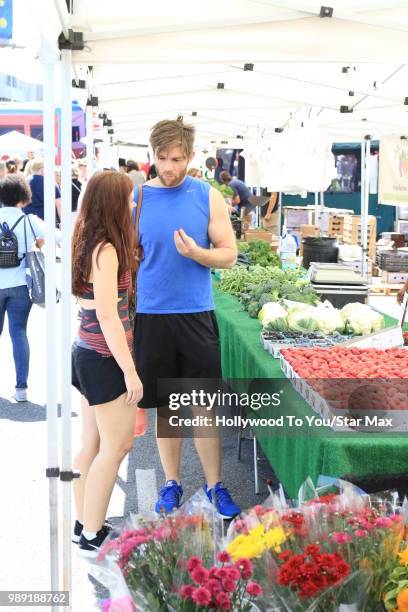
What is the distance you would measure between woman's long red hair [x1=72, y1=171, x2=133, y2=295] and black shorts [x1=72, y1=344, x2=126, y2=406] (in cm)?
28

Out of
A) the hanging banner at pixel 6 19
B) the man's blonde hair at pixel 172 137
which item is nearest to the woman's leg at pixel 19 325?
the man's blonde hair at pixel 172 137

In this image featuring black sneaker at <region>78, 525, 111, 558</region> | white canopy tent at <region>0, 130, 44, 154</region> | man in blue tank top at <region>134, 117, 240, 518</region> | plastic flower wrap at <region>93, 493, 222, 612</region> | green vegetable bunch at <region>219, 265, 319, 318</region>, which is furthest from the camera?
white canopy tent at <region>0, 130, 44, 154</region>

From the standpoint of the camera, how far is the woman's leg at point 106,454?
11.5 feet

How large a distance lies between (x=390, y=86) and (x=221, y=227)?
11.2ft

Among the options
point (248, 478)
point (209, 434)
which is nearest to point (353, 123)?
point (248, 478)

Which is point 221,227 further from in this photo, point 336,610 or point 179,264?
point 336,610

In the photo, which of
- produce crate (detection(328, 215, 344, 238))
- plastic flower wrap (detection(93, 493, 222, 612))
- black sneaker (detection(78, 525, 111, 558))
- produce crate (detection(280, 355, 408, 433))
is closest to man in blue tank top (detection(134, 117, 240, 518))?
black sneaker (detection(78, 525, 111, 558))

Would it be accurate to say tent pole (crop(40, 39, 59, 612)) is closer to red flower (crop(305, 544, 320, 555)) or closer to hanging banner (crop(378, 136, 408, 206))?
red flower (crop(305, 544, 320, 555))

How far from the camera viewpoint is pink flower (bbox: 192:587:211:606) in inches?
67.8

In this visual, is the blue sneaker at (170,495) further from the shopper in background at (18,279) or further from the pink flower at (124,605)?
the shopper in background at (18,279)

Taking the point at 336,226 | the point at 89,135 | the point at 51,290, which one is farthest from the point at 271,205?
the point at 51,290

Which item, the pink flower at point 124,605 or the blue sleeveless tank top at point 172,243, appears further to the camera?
the blue sleeveless tank top at point 172,243

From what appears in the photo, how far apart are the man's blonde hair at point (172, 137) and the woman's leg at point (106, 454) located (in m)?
1.10

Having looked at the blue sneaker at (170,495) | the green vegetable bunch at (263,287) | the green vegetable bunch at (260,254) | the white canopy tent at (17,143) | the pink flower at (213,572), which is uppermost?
the white canopy tent at (17,143)
